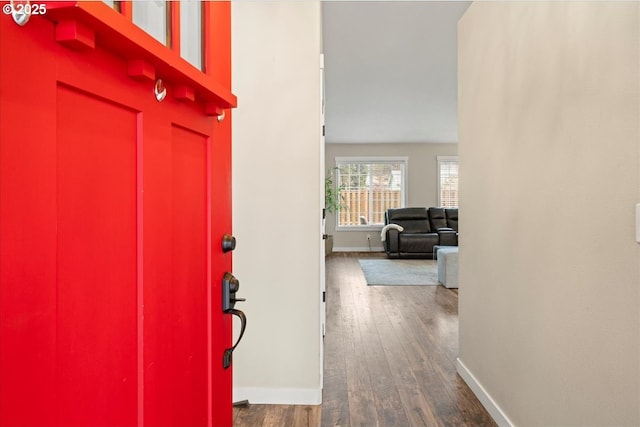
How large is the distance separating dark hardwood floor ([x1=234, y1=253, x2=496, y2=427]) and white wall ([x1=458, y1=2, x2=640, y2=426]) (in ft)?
1.07

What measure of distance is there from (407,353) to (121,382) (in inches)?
126

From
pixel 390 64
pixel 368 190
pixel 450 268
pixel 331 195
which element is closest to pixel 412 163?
pixel 368 190

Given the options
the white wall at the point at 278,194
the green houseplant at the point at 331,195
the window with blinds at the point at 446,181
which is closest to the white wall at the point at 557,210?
the white wall at the point at 278,194

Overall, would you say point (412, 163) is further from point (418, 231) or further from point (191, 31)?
point (191, 31)

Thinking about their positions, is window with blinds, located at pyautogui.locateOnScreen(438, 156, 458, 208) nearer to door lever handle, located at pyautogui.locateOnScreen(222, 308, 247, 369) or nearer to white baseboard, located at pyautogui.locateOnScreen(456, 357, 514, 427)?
white baseboard, located at pyautogui.locateOnScreen(456, 357, 514, 427)

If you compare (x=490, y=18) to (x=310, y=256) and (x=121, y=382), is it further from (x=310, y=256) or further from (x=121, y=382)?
(x=121, y=382)

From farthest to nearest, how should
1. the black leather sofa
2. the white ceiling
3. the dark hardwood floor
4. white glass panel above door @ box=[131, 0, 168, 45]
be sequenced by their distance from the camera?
1. the black leather sofa
2. the white ceiling
3. the dark hardwood floor
4. white glass panel above door @ box=[131, 0, 168, 45]

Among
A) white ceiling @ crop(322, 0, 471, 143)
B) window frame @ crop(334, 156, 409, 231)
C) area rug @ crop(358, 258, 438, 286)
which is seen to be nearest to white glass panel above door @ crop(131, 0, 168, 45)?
white ceiling @ crop(322, 0, 471, 143)

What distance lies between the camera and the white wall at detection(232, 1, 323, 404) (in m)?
2.64

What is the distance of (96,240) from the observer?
0.53 m

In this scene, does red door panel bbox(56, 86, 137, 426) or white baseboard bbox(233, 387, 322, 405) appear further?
white baseboard bbox(233, 387, 322, 405)

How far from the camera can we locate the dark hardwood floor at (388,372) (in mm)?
2467

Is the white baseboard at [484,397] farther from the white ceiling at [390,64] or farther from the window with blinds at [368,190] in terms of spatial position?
the window with blinds at [368,190]

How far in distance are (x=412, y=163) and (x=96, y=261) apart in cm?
1053
